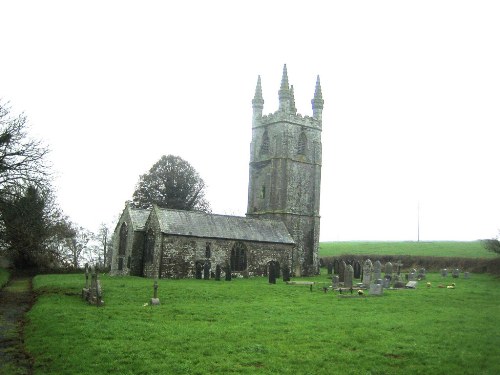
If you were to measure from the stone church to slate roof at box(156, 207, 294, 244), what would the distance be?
0.28 ft

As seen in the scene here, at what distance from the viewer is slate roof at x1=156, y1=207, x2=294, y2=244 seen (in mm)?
37250

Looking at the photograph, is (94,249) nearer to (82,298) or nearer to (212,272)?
(212,272)

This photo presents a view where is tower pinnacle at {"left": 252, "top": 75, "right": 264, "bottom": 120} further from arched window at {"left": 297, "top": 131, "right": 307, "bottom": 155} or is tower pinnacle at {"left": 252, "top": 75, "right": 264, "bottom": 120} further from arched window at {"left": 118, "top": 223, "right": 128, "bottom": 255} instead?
Answer: arched window at {"left": 118, "top": 223, "right": 128, "bottom": 255}

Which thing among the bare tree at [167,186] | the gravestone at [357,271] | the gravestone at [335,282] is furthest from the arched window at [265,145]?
the gravestone at [335,282]

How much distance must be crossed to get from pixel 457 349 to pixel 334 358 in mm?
3200

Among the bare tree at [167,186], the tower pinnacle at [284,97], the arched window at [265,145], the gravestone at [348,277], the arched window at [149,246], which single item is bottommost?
the gravestone at [348,277]

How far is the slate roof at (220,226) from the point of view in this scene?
3725 centimetres

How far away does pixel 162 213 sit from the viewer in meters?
37.5

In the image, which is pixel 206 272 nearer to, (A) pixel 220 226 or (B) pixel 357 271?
(A) pixel 220 226

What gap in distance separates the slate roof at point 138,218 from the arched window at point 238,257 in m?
7.38

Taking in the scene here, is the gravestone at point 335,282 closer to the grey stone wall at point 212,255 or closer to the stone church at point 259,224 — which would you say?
the stone church at point 259,224

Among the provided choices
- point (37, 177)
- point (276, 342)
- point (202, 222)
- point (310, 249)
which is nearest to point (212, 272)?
point (202, 222)

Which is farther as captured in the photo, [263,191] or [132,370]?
[263,191]

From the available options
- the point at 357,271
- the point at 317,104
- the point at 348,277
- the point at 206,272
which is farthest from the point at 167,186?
the point at 348,277
